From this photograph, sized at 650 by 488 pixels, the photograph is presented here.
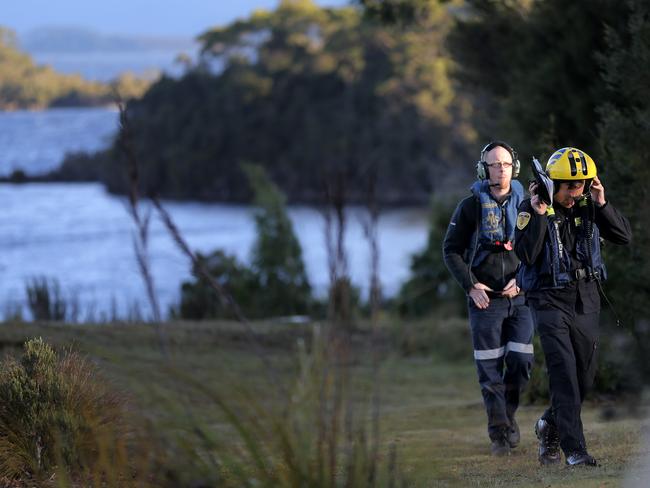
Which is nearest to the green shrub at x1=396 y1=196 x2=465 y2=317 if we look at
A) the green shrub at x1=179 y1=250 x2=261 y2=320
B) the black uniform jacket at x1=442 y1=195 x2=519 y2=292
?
the green shrub at x1=179 y1=250 x2=261 y2=320

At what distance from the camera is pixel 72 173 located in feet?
333

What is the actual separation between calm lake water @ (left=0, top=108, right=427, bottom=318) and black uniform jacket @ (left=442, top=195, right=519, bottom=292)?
66.7 feet

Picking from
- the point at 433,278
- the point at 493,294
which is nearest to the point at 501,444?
the point at 493,294

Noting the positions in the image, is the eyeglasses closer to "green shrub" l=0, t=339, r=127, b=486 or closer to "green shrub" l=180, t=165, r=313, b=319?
"green shrub" l=0, t=339, r=127, b=486

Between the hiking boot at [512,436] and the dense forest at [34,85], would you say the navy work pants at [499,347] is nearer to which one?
the hiking boot at [512,436]

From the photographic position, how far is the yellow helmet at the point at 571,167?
7.26 m

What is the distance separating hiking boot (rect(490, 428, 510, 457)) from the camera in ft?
28.0

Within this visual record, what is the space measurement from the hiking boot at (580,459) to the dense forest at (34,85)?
101 m

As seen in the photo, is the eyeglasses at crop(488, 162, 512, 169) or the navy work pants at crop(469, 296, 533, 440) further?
the navy work pants at crop(469, 296, 533, 440)

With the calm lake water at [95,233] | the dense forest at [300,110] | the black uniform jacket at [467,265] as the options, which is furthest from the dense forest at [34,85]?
the black uniform jacket at [467,265]

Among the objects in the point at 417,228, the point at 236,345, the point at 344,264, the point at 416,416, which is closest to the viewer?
the point at 344,264

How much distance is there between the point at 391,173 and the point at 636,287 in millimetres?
69718

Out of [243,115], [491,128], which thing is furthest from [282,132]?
[491,128]

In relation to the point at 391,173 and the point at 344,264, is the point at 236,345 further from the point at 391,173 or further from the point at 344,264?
the point at 391,173
